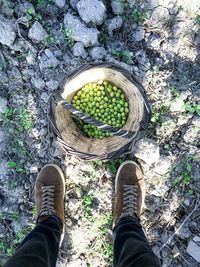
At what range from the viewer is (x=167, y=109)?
2.95m

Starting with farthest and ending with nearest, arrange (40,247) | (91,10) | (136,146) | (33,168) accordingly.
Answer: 1. (33,168)
2. (136,146)
3. (91,10)
4. (40,247)

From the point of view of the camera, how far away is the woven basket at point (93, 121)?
103 inches

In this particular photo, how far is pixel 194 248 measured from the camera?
2.96 metres

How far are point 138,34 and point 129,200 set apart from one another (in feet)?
4.03

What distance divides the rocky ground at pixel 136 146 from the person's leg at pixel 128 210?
9 cm

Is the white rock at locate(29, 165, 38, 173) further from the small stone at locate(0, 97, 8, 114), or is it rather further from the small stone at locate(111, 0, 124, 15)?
the small stone at locate(111, 0, 124, 15)

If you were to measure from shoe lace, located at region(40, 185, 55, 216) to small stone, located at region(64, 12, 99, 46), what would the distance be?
1097mm

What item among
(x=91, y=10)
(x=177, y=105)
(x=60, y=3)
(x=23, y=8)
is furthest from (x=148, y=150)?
(x=23, y=8)

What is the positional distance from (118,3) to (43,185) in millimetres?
1452

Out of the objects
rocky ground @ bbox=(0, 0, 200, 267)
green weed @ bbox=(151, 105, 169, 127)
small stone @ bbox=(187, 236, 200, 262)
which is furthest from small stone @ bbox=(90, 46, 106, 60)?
small stone @ bbox=(187, 236, 200, 262)

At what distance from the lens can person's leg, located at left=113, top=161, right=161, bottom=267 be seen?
8.03 feet

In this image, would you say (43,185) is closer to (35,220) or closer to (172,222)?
(35,220)

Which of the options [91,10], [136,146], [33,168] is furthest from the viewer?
[33,168]

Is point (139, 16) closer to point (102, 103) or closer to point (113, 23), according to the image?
point (113, 23)
